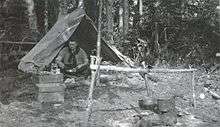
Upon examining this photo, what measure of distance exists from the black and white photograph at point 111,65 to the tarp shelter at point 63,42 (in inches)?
1.2

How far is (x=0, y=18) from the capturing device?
13812mm

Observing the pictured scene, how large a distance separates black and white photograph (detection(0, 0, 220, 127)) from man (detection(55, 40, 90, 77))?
0.03m

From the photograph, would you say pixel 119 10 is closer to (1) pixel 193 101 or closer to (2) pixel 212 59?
(2) pixel 212 59

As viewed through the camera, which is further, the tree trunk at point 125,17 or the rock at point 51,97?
the tree trunk at point 125,17

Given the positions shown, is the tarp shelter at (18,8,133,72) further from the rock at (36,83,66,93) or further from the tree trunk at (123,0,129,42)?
the tree trunk at (123,0,129,42)

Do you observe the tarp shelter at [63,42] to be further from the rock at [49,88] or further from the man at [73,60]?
the rock at [49,88]

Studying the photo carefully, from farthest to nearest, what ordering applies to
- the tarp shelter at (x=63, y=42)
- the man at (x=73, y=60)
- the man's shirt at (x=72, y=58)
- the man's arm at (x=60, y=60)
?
the man's shirt at (x=72, y=58), the man at (x=73, y=60), the man's arm at (x=60, y=60), the tarp shelter at (x=63, y=42)

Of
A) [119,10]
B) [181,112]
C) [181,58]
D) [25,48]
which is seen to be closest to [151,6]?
[119,10]

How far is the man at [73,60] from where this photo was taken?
37.2 feet

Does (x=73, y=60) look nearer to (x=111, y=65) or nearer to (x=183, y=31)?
(x=111, y=65)

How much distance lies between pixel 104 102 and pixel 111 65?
3.91 meters

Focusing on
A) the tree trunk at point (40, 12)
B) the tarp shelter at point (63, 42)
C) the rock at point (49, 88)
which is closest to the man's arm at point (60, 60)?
the tarp shelter at point (63, 42)

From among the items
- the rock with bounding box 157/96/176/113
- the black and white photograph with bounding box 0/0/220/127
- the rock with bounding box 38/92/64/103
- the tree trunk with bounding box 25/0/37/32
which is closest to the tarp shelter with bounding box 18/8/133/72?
the black and white photograph with bounding box 0/0/220/127

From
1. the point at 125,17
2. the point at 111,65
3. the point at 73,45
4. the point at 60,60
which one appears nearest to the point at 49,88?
the point at 60,60
